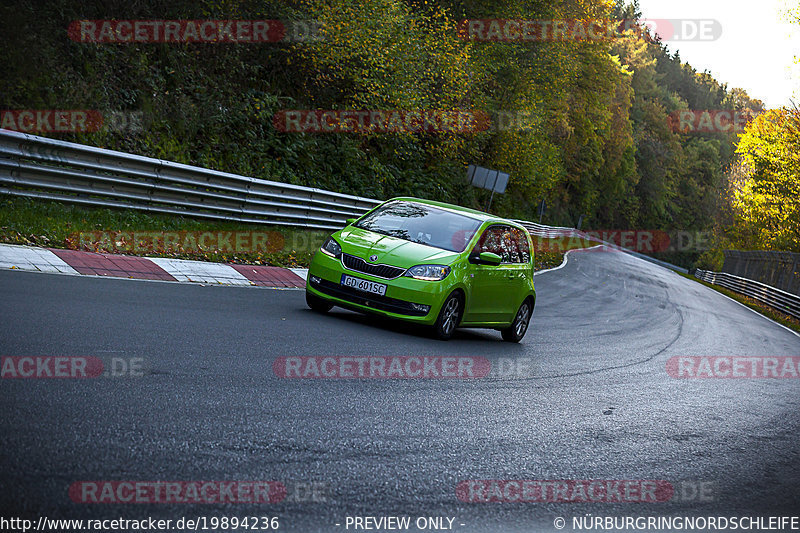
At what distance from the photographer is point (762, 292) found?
129ft

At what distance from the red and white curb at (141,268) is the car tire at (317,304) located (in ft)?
6.16

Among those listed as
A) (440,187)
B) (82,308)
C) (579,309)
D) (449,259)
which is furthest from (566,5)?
(82,308)

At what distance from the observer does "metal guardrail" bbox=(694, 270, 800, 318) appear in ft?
108

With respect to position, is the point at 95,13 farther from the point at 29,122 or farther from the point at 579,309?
the point at 579,309

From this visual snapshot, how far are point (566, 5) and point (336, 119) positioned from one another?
25.5 meters

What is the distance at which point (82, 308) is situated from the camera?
27.2ft

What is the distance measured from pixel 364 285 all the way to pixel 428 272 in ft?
2.57
